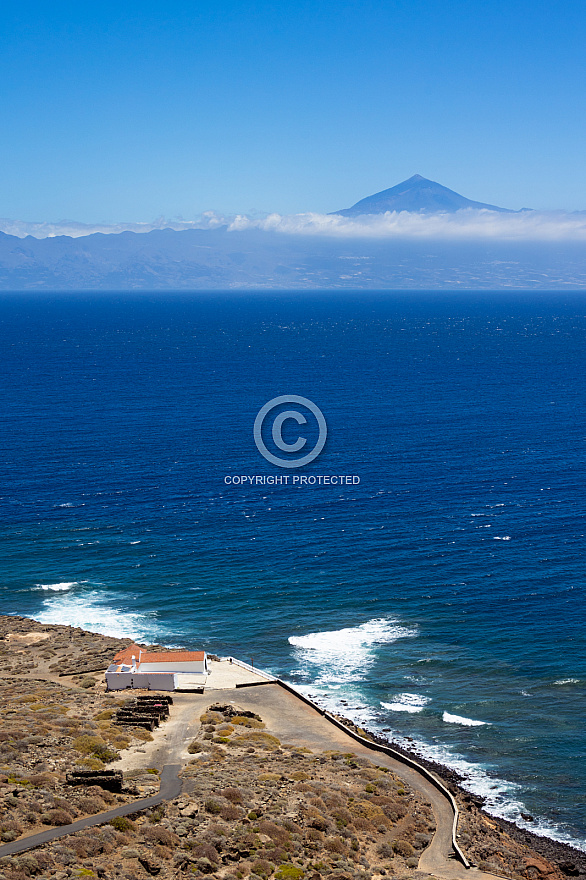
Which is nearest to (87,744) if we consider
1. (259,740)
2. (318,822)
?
(259,740)

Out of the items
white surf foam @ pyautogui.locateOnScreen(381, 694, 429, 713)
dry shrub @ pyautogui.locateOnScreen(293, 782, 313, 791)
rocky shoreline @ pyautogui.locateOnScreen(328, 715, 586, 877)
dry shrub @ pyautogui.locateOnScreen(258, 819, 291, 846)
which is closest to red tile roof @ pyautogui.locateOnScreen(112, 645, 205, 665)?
white surf foam @ pyautogui.locateOnScreen(381, 694, 429, 713)

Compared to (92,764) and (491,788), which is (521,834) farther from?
(92,764)

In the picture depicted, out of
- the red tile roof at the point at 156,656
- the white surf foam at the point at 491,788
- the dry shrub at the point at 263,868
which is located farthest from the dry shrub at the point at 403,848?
the red tile roof at the point at 156,656

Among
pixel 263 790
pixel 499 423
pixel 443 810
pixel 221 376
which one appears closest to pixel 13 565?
pixel 263 790

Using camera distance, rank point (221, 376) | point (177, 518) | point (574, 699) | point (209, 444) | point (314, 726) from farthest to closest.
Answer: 1. point (221, 376)
2. point (209, 444)
3. point (177, 518)
4. point (574, 699)
5. point (314, 726)

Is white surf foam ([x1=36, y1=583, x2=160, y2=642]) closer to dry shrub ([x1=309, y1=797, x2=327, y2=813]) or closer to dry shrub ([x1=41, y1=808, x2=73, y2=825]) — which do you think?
dry shrub ([x1=309, y1=797, x2=327, y2=813])

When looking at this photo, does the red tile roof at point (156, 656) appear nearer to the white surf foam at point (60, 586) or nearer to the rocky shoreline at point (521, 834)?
the rocky shoreline at point (521, 834)

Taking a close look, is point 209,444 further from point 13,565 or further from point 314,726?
point 314,726
